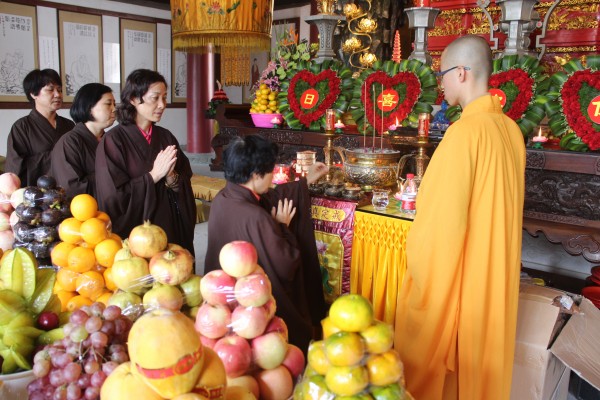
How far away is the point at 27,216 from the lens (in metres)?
1.63

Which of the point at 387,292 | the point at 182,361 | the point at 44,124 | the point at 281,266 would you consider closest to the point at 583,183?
the point at 387,292

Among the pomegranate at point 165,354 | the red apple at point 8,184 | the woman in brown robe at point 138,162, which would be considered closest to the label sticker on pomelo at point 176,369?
the pomegranate at point 165,354

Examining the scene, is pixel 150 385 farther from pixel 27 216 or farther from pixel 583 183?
pixel 583 183

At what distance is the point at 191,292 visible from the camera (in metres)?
1.19

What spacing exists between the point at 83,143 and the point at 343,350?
2083 millimetres

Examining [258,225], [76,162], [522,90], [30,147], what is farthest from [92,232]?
[522,90]

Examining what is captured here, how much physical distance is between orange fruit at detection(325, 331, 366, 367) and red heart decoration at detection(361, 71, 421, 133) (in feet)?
7.46

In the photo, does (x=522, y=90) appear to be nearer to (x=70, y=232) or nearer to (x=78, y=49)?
(x=70, y=232)

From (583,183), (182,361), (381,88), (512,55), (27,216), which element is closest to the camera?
(182,361)

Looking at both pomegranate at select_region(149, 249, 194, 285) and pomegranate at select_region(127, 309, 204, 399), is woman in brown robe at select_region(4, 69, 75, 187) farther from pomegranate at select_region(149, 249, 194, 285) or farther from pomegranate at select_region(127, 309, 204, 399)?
pomegranate at select_region(127, 309, 204, 399)

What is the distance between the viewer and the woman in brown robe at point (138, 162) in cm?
219

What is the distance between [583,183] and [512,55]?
846 mm

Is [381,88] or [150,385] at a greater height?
[381,88]

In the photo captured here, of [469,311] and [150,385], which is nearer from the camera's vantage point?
[150,385]
